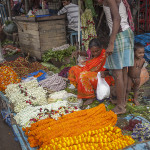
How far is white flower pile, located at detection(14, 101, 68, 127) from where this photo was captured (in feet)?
9.68

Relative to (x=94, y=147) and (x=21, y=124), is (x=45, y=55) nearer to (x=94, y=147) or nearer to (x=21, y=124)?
(x=21, y=124)

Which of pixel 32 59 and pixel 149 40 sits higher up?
pixel 149 40

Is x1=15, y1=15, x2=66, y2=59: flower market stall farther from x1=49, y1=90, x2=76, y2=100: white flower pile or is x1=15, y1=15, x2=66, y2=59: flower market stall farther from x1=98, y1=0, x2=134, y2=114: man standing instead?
x1=98, y1=0, x2=134, y2=114: man standing

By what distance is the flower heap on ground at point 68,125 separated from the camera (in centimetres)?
252

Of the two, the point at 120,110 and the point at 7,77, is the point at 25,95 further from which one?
the point at 120,110

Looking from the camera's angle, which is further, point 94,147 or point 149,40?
point 149,40

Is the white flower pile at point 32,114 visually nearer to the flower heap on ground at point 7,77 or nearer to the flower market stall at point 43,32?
the flower heap on ground at point 7,77

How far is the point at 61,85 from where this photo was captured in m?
4.26

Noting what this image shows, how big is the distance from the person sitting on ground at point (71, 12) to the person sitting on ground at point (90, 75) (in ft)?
9.21

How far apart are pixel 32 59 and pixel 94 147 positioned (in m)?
4.81

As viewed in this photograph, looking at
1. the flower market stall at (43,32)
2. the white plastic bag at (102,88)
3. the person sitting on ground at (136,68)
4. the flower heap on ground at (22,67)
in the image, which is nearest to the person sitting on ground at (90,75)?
the white plastic bag at (102,88)

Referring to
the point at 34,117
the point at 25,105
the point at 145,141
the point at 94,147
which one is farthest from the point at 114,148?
the point at 25,105

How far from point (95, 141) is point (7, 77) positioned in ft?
8.84

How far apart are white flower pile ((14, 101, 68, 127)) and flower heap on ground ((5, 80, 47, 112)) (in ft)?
0.63
